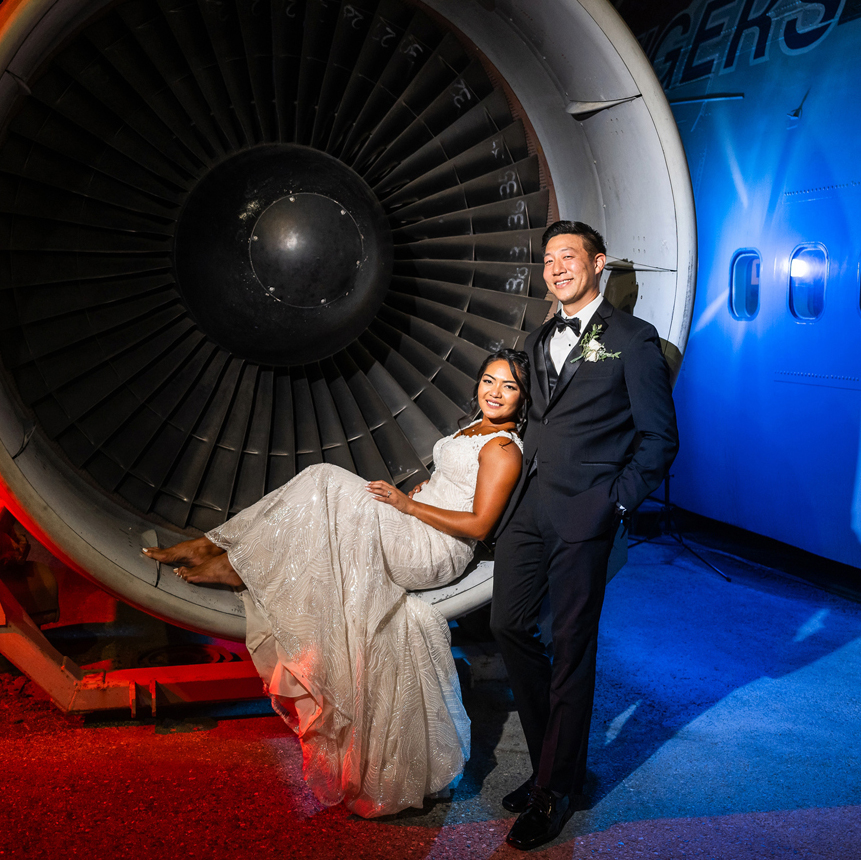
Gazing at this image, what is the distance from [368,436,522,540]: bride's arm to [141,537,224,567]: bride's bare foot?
479 millimetres

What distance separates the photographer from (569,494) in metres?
2.07

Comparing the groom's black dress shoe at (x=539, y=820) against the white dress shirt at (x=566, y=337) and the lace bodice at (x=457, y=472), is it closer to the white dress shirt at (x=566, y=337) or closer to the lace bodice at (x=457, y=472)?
the lace bodice at (x=457, y=472)

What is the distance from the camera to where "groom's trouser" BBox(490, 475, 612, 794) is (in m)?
2.08

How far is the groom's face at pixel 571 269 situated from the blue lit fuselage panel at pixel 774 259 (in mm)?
2257

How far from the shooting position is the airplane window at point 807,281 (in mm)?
4020

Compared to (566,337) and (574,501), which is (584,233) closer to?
(566,337)

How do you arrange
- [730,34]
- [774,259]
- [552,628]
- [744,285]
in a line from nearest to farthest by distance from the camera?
1. [552,628]
2. [774,259]
3. [730,34]
4. [744,285]

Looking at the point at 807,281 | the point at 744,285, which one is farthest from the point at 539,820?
the point at 744,285

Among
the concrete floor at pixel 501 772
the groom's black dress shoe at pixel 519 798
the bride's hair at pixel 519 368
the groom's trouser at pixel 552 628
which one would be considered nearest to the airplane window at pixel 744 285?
the concrete floor at pixel 501 772

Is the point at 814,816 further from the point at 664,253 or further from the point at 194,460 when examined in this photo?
the point at 194,460

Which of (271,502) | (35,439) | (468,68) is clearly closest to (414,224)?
(468,68)

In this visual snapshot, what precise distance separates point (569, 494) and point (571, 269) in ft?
1.91

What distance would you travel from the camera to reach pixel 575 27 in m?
2.12

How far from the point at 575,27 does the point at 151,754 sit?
2.32 m
